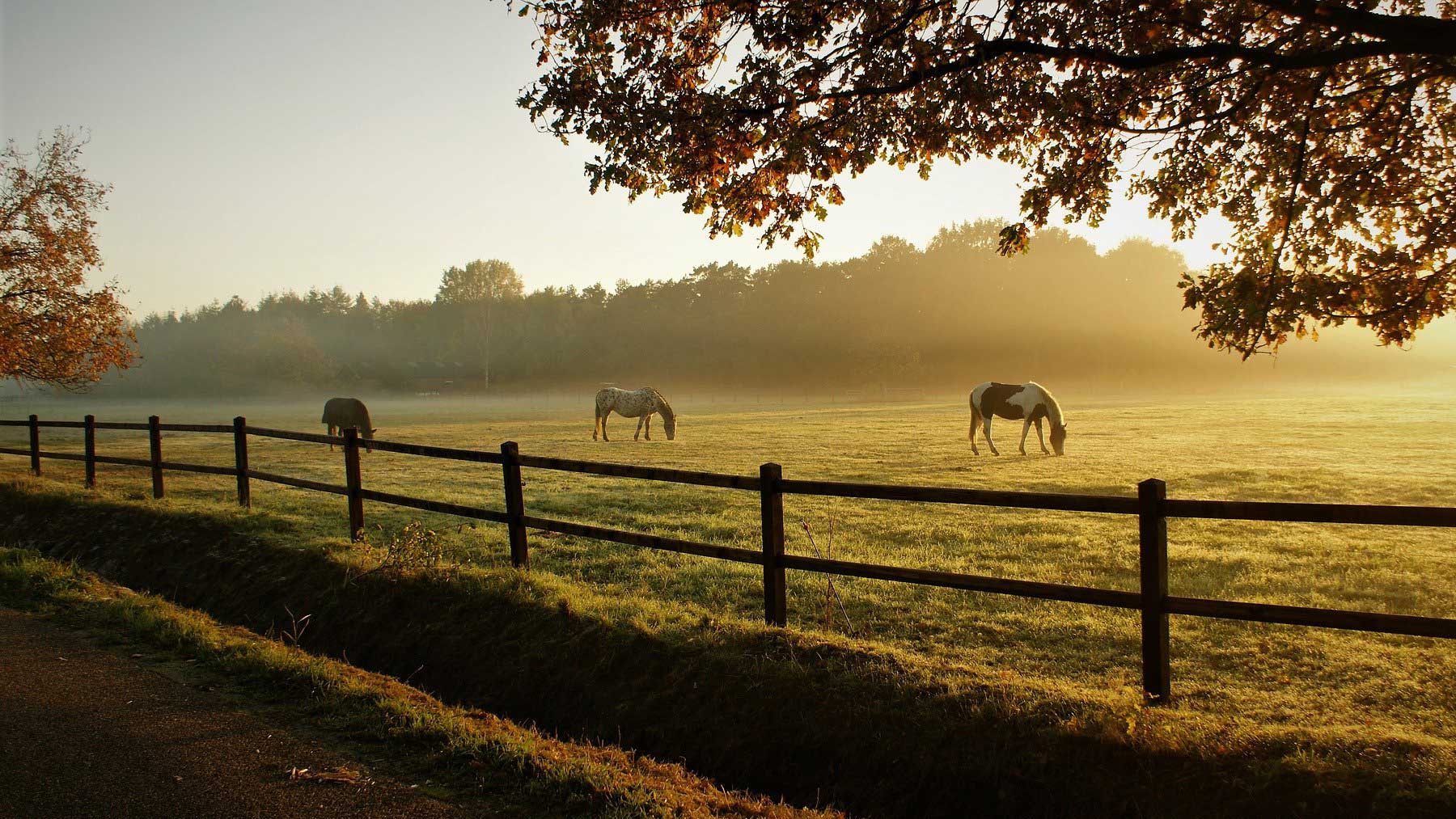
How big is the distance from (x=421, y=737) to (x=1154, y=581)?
154 inches

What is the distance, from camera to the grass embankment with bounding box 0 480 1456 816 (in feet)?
12.2

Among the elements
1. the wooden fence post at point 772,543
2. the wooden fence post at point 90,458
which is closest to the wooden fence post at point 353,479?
the wooden fence post at point 772,543

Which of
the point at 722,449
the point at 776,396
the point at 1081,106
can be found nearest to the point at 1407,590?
the point at 1081,106

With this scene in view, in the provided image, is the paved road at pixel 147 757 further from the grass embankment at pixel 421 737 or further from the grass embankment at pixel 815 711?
the grass embankment at pixel 815 711

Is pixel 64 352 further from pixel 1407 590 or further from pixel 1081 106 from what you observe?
pixel 1407 590

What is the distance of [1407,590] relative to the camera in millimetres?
7328

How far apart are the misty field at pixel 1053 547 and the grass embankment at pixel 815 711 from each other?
22 centimetres

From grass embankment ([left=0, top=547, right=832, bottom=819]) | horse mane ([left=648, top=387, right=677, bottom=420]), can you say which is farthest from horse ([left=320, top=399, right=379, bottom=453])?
grass embankment ([left=0, top=547, right=832, bottom=819])

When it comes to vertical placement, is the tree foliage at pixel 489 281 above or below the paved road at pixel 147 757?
above

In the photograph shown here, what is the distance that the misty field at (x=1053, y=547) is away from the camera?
520 centimetres

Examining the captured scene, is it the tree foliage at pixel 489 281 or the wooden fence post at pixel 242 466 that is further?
the tree foliage at pixel 489 281

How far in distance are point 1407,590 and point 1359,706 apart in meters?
3.52

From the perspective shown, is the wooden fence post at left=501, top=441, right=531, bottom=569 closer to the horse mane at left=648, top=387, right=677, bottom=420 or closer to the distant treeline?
the horse mane at left=648, top=387, right=677, bottom=420

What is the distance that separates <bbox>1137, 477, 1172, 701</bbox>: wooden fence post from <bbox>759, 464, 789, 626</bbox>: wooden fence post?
6.75 ft
